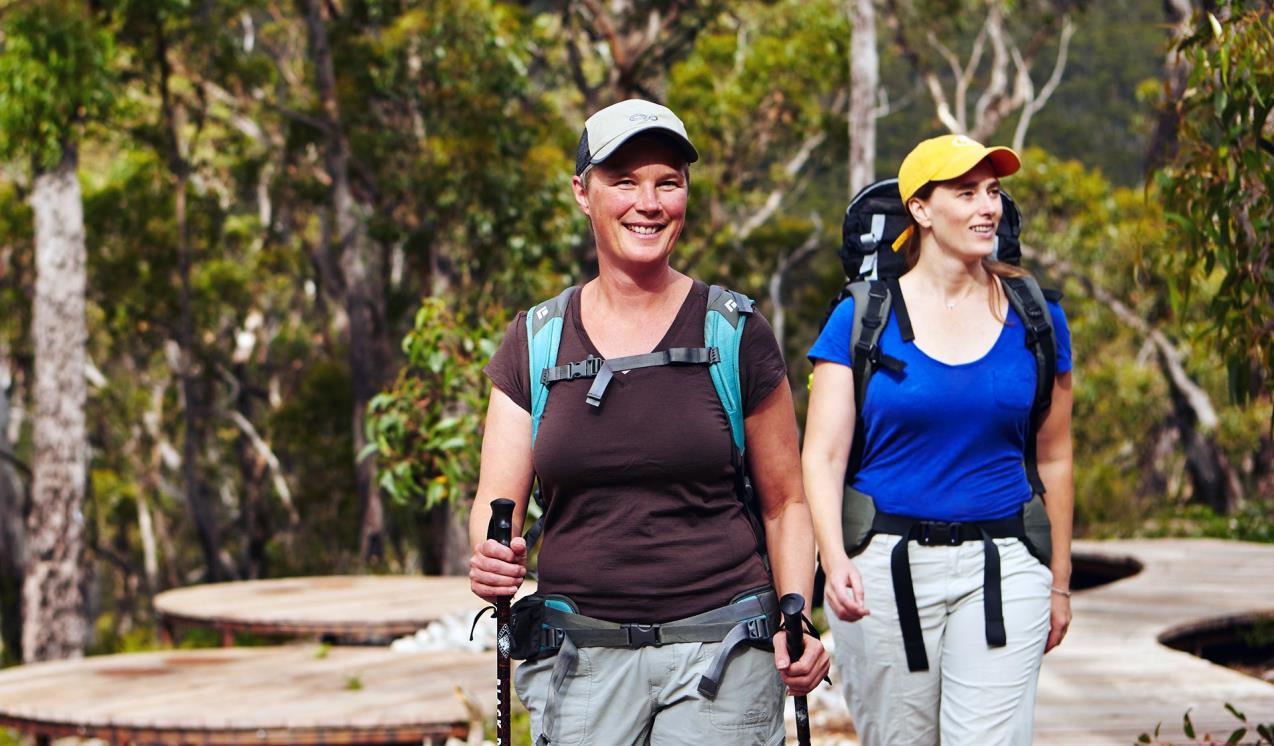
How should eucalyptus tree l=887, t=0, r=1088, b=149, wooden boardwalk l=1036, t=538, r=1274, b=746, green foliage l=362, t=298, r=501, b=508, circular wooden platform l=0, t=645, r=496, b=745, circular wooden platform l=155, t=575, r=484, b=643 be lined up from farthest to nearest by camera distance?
eucalyptus tree l=887, t=0, r=1088, b=149 → circular wooden platform l=155, t=575, r=484, b=643 → green foliage l=362, t=298, r=501, b=508 → circular wooden platform l=0, t=645, r=496, b=745 → wooden boardwalk l=1036, t=538, r=1274, b=746

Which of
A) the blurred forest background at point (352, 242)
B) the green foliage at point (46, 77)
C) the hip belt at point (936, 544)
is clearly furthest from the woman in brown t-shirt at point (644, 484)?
the green foliage at point (46, 77)

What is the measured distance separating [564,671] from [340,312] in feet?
78.5

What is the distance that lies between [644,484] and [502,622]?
1.10 ft

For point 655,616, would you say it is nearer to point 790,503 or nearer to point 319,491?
point 790,503

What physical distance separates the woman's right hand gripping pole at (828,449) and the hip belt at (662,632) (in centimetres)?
85

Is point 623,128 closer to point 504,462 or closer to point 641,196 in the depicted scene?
point 641,196

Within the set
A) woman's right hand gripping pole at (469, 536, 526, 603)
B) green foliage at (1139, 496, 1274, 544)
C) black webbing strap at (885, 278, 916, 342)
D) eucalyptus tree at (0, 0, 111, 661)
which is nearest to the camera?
woman's right hand gripping pole at (469, 536, 526, 603)

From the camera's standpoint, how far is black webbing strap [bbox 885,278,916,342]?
11.9 feet

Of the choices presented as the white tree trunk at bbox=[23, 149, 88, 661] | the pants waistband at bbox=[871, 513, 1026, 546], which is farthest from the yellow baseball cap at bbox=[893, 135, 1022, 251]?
the white tree trunk at bbox=[23, 149, 88, 661]

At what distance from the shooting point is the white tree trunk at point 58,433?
17734 mm

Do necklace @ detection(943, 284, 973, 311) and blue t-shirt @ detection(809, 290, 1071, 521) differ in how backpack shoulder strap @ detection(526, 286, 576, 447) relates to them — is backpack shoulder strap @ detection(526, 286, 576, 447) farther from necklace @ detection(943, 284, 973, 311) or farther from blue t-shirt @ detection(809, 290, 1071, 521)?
necklace @ detection(943, 284, 973, 311)

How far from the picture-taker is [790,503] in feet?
9.53

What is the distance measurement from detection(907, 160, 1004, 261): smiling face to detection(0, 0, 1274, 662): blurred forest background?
23.4ft

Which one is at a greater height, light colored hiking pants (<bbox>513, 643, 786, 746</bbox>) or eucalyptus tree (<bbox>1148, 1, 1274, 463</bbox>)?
eucalyptus tree (<bbox>1148, 1, 1274, 463</bbox>)
